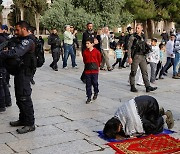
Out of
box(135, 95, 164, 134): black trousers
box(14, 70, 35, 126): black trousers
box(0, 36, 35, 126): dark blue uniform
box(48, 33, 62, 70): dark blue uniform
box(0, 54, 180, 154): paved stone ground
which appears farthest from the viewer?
box(48, 33, 62, 70): dark blue uniform

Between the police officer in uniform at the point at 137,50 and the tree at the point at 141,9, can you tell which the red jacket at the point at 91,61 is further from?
the tree at the point at 141,9

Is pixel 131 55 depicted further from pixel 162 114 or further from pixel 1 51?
pixel 1 51

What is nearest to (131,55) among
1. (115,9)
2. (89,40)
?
(89,40)

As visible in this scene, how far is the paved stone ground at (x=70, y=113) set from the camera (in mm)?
5055

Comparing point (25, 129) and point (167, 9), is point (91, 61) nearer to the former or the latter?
point (25, 129)

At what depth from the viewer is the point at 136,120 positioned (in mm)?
5293

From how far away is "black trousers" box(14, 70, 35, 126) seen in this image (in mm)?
5527

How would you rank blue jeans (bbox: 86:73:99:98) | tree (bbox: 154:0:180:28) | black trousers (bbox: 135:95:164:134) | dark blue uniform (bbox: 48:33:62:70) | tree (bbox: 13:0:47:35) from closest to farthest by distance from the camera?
black trousers (bbox: 135:95:164:134) → blue jeans (bbox: 86:73:99:98) → dark blue uniform (bbox: 48:33:62:70) → tree (bbox: 154:0:180:28) → tree (bbox: 13:0:47:35)

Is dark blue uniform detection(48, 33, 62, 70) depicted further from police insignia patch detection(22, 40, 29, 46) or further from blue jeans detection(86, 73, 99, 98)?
police insignia patch detection(22, 40, 29, 46)

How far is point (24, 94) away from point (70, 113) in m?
1.55

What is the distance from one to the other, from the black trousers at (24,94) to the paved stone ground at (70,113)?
256mm

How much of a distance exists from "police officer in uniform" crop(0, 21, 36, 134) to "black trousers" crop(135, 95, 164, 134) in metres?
1.62

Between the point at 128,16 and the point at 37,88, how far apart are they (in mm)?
17671

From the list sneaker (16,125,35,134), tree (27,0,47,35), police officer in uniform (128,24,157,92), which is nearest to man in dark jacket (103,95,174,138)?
sneaker (16,125,35,134)
